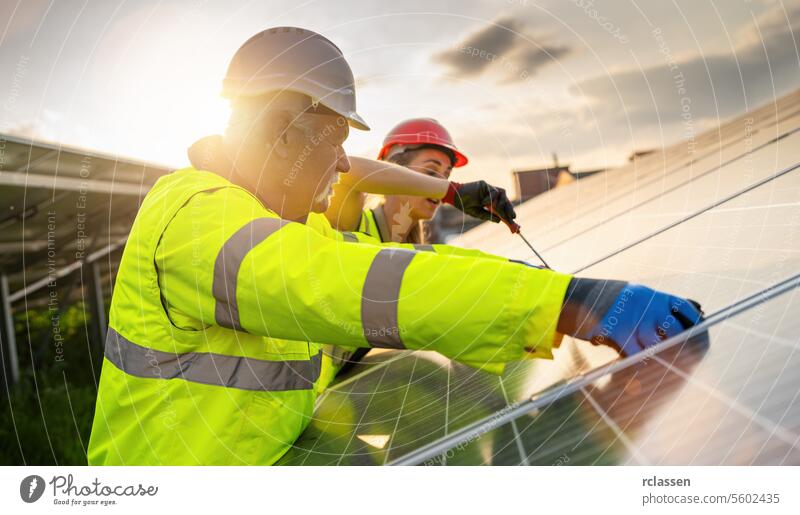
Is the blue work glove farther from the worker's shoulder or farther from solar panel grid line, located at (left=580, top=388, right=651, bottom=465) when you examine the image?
the worker's shoulder

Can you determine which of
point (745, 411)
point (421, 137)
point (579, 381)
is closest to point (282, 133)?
point (579, 381)

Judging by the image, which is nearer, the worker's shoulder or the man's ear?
the worker's shoulder

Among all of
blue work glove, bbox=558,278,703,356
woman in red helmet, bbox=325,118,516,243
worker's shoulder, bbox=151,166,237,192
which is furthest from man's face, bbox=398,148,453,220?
blue work glove, bbox=558,278,703,356

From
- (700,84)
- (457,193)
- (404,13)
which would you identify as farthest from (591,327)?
(457,193)

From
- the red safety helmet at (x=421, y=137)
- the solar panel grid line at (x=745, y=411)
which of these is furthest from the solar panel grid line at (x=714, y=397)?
the red safety helmet at (x=421, y=137)

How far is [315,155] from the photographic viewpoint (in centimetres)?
143

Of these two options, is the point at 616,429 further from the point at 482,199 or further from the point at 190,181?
the point at 482,199

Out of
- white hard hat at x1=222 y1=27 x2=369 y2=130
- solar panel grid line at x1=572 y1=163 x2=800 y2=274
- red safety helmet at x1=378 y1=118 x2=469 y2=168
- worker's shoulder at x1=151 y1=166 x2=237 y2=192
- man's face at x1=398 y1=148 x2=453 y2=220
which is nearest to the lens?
worker's shoulder at x1=151 y1=166 x2=237 y2=192

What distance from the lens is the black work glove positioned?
2168mm

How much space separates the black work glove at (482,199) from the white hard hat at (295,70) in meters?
0.79

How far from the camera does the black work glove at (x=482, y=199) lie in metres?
2.17

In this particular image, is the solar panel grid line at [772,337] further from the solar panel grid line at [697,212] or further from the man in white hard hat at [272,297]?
the solar panel grid line at [697,212]

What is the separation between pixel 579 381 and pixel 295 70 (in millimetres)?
894

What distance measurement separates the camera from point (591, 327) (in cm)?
92
